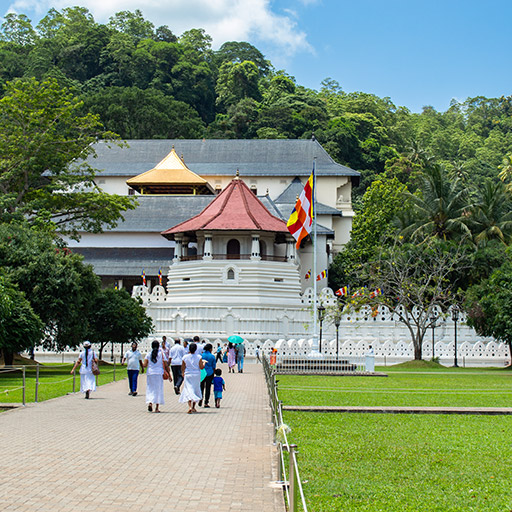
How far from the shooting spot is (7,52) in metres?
102

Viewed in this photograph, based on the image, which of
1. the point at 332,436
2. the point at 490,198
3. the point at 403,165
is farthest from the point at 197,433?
the point at 403,165

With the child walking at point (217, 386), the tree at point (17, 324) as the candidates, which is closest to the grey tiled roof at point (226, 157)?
the tree at point (17, 324)

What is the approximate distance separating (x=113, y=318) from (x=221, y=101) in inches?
2731

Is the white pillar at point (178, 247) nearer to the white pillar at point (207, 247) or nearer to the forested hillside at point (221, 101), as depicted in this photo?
the white pillar at point (207, 247)

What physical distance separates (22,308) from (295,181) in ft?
138

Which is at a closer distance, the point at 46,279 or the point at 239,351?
the point at 46,279

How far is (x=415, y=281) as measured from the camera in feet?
136

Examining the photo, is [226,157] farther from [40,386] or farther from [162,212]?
[40,386]

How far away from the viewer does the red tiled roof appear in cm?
4756

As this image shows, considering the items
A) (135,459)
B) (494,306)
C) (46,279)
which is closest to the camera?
(135,459)

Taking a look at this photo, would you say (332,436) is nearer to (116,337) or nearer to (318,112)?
(116,337)

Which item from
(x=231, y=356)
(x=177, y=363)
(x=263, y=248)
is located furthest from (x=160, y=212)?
(x=177, y=363)

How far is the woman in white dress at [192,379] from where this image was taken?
53.3 feet

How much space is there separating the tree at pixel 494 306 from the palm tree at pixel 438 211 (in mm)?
11517
